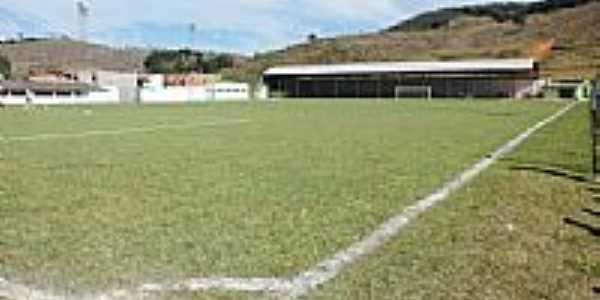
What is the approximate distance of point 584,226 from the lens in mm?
8117

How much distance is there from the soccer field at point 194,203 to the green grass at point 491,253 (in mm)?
568

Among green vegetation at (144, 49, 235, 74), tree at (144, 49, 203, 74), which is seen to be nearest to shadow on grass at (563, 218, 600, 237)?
green vegetation at (144, 49, 235, 74)

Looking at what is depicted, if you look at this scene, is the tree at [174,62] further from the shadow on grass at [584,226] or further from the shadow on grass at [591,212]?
the shadow on grass at [584,226]

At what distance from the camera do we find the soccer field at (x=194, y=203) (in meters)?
6.25

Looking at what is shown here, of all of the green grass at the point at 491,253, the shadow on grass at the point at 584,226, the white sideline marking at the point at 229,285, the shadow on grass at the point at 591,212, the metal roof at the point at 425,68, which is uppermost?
the metal roof at the point at 425,68

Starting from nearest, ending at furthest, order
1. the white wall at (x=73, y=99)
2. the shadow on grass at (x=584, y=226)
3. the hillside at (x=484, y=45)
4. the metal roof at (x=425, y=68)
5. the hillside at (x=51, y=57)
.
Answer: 1. the shadow on grass at (x=584, y=226)
2. the white wall at (x=73, y=99)
3. the metal roof at (x=425, y=68)
4. the hillside at (x=484, y=45)
5. the hillside at (x=51, y=57)

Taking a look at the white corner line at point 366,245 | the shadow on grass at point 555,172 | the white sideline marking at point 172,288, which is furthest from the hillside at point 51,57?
the white sideline marking at point 172,288

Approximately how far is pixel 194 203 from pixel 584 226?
4.13 m

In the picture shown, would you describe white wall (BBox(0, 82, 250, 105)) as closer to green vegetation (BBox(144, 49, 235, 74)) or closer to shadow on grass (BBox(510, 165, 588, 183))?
green vegetation (BBox(144, 49, 235, 74))

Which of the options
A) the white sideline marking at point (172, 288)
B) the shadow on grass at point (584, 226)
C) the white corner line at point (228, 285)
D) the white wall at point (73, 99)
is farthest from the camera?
the white wall at point (73, 99)

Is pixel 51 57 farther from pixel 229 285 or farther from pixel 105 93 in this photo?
pixel 229 285

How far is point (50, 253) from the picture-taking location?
21.5 feet

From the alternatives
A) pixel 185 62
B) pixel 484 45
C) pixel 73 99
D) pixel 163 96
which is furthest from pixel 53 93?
pixel 484 45

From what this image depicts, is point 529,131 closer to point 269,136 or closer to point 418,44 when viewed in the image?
point 269,136
